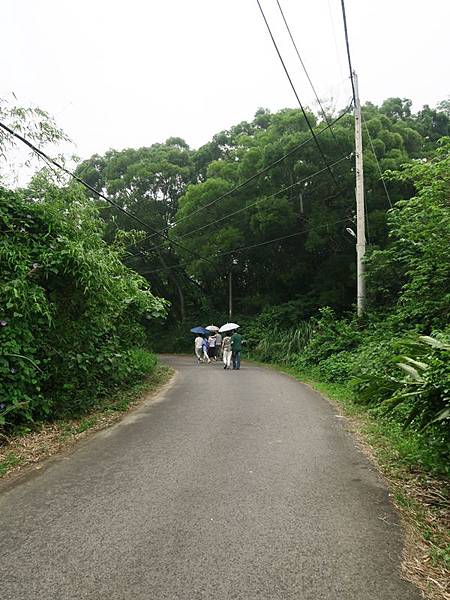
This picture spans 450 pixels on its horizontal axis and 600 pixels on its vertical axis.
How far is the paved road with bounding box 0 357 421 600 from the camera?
8.45 feet

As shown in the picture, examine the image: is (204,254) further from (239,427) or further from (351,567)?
(351,567)

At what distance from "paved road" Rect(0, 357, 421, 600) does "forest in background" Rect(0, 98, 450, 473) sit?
1.18 meters

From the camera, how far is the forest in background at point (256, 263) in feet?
18.2

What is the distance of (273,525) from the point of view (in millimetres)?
3320

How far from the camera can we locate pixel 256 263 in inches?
1027

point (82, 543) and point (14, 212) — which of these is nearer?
point (82, 543)

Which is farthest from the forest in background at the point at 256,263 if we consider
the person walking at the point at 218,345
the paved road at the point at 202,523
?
the person walking at the point at 218,345

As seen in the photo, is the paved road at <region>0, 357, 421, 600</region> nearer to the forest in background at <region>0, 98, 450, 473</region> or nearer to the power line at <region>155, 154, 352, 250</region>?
the forest in background at <region>0, 98, 450, 473</region>

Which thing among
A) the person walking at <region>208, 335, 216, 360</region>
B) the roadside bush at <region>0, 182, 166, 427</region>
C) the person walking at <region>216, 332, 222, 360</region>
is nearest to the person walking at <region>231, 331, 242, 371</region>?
the person walking at <region>208, 335, 216, 360</region>

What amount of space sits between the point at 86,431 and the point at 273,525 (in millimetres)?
3820

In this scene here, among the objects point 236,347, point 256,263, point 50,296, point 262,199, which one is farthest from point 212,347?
point 50,296

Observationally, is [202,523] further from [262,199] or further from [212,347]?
[212,347]

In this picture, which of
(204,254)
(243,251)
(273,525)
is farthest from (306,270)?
(273,525)

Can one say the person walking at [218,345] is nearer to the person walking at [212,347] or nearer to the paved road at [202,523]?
the person walking at [212,347]
